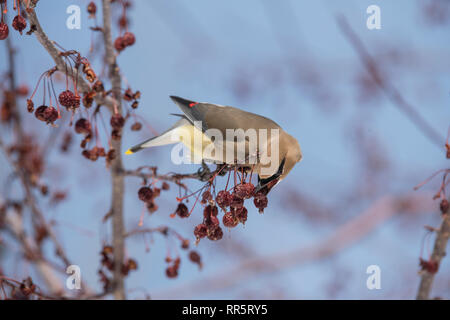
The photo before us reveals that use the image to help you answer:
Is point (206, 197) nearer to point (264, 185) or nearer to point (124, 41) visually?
point (264, 185)

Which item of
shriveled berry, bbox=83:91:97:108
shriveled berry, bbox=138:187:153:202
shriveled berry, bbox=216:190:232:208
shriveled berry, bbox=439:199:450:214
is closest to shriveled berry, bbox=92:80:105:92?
shriveled berry, bbox=83:91:97:108

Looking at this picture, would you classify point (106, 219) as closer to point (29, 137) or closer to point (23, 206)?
point (23, 206)

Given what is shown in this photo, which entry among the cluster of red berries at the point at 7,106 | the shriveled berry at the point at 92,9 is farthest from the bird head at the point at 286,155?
the cluster of red berries at the point at 7,106

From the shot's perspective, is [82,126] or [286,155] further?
[286,155]

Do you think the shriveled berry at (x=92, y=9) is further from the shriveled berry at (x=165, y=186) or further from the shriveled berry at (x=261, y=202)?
the shriveled berry at (x=261, y=202)

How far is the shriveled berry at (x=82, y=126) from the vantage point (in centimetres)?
154

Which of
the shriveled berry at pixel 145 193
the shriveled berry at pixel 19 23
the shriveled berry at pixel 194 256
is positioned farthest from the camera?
the shriveled berry at pixel 194 256

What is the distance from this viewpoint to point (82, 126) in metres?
1.54

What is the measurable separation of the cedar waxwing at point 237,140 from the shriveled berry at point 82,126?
0.42 metres

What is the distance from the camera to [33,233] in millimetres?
2441

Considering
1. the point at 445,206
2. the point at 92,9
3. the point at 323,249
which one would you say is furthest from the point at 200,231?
the point at 323,249

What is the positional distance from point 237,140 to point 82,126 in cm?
53
